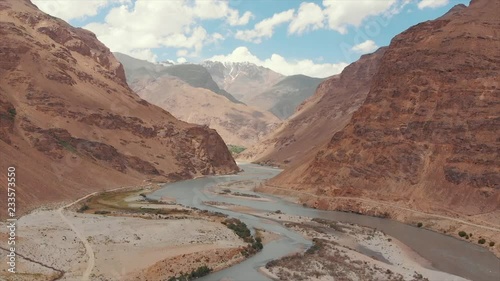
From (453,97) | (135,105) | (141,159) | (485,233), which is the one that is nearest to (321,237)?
(485,233)

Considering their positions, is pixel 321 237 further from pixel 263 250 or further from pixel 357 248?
pixel 263 250

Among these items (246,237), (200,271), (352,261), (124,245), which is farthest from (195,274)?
(352,261)

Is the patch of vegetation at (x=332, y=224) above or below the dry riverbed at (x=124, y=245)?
above

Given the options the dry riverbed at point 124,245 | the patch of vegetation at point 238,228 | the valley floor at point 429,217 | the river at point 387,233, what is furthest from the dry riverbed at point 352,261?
the valley floor at point 429,217

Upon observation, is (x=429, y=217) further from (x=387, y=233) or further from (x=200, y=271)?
(x=200, y=271)

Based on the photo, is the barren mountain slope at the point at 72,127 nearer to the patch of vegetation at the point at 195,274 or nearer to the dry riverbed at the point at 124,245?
the dry riverbed at the point at 124,245

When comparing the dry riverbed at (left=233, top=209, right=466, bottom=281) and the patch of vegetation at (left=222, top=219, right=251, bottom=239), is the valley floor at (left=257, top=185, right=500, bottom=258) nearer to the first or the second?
the dry riverbed at (left=233, top=209, right=466, bottom=281)
